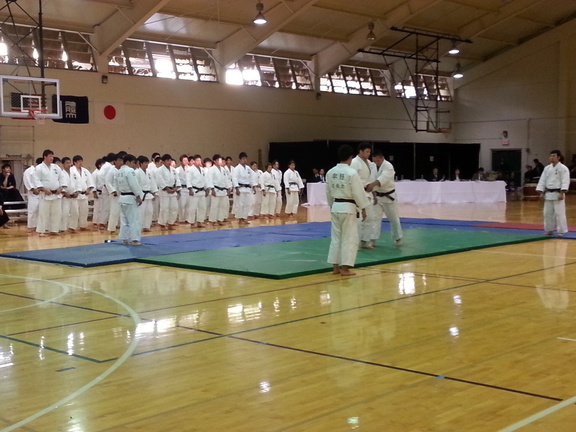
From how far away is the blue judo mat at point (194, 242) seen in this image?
33.5ft

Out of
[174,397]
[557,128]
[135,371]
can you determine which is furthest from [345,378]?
[557,128]

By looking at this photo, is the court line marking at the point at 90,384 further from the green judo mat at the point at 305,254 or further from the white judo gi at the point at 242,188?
the white judo gi at the point at 242,188

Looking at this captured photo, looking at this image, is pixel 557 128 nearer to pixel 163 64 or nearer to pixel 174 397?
pixel 163 64

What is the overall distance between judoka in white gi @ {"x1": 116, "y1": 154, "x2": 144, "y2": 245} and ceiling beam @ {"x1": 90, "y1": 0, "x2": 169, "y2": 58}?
8359 millimetres

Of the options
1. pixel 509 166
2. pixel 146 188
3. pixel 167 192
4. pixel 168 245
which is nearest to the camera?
pixel 168 245

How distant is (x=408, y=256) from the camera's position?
9938 mm

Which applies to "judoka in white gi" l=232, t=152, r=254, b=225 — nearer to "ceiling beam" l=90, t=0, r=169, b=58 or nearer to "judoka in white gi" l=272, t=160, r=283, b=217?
"judoka in white gi" l=272, t=160, r=283, b=217

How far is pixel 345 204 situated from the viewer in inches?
328

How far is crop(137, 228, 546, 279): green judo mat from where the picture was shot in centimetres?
885

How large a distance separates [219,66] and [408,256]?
15.6 m

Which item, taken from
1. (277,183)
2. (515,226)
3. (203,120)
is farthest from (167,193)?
(203,120)

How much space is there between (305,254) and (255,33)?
14.0m

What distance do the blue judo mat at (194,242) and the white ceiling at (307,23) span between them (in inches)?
312

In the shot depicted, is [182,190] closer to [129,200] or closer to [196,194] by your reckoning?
[196,194]
